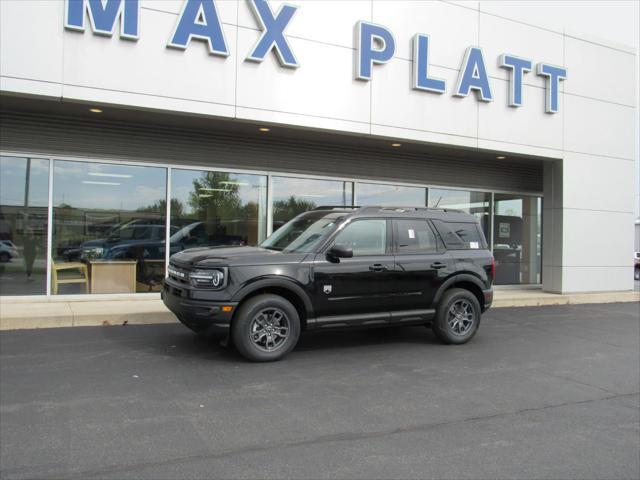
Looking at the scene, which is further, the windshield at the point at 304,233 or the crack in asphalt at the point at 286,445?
the windshield at the point at 304,233

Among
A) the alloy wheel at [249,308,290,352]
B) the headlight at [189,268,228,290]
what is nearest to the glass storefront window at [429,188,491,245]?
the alloy wheel at [249,308,290,352]

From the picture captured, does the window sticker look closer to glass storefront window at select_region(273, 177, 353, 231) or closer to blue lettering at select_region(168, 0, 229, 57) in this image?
glass storefront window at select_region(273, 177, 353, 231)

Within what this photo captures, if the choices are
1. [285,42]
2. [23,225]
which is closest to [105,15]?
[285,42]

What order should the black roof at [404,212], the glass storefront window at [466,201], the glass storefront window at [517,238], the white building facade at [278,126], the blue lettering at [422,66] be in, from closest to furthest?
the black roof at [404,212] < the white building facade at [278,126] < the blue lettering at [422,66] < the glass storefront window at [466,201] < the glass storefront window at [517,238]

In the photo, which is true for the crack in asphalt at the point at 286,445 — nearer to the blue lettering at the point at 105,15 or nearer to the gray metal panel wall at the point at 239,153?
the blue lettering at the point at 105,15

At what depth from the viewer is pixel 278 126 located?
10.4 meters

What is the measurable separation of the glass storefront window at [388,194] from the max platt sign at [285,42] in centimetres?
271

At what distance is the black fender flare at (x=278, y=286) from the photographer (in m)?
6.23

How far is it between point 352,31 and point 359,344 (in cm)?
654

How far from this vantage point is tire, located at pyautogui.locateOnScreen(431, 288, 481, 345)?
299 inches

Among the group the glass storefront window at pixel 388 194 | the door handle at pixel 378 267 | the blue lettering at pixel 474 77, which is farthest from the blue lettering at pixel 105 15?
the blue lettering at pixel 474 77

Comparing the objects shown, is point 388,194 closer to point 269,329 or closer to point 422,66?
point 422,66

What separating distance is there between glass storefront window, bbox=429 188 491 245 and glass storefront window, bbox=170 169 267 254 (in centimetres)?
481

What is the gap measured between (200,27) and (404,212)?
5.01m
